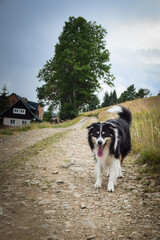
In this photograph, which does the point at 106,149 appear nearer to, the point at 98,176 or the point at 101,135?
the point at 101,135

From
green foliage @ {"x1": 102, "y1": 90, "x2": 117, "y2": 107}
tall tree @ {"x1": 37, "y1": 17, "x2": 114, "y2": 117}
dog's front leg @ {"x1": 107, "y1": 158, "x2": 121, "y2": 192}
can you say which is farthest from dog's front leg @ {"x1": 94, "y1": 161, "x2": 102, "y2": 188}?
green foliage @ {"x1": 102, "y1": 90, "x2": 117, "y2": 107}

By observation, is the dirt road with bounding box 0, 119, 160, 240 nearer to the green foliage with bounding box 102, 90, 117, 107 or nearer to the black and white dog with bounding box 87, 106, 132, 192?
the black and white dog with bounding box 87, 106, 132, 192

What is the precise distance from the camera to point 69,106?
24.7 m

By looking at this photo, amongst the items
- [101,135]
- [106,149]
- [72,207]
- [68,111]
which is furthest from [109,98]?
Answer: [72,207]

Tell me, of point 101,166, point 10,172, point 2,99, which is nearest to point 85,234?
point 101,166

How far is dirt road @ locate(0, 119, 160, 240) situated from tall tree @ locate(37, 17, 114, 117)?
2032cm

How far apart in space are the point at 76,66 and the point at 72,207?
853 inches

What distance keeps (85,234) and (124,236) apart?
42 cm

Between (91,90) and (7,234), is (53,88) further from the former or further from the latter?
(7,234)

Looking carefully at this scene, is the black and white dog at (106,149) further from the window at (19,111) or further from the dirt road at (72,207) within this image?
the window at (19,111)

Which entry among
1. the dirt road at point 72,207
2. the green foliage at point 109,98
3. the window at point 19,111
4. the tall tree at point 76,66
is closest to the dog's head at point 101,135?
the dirt road at point 72,207

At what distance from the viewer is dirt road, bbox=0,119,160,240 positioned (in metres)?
1.79

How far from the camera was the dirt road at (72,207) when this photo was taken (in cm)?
179

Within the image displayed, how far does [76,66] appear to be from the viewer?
2227 centimetres
